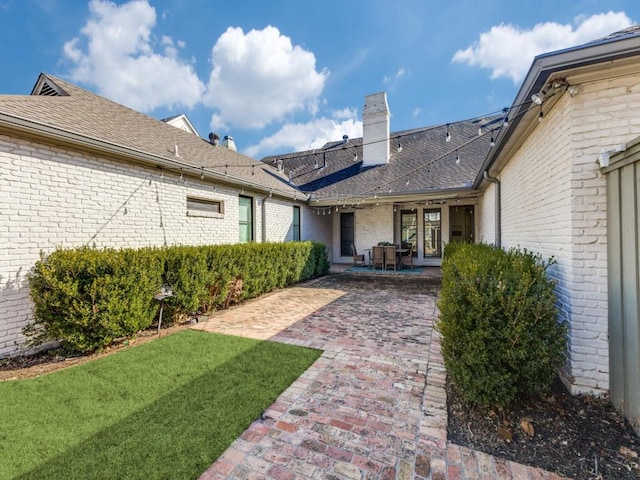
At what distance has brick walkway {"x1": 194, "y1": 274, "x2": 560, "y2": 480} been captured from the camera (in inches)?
75.6

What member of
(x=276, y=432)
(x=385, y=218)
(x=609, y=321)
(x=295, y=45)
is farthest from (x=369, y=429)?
(x=385, y=218)

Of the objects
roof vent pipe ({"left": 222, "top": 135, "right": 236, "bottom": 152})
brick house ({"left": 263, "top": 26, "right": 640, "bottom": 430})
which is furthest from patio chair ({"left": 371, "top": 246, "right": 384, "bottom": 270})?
roof vent pipe ({"left": 222, "top": 135, "right": 236, "bottom": 152})

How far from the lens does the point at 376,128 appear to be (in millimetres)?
13484

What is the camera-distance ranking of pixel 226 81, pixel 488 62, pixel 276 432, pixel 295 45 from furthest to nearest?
pixel 226 81
pixel 295 45
pixel 488 62
pixel 276 432

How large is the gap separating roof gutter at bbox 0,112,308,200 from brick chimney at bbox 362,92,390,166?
26.3 ft

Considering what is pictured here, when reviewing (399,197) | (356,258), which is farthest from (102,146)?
(356,258)

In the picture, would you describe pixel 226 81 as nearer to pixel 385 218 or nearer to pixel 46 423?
Answer: pixel 385 218

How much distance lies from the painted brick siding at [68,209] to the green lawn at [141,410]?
141 centimetres

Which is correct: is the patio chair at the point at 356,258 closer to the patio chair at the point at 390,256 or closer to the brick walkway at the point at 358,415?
the patio chair at the point at 390,256

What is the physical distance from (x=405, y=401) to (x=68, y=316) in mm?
4348

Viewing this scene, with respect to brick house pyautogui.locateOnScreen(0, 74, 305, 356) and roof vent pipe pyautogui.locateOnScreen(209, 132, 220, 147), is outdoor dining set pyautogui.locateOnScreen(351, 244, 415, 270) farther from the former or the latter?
roof vent pipe pyautogui.locateOnScreen(209, 132, 220, 147)

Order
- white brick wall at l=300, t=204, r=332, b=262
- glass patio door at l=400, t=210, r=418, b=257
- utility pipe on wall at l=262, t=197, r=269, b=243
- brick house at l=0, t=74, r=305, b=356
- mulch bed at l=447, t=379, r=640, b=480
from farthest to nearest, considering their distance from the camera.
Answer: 1. glass patio door at l=400, t=210, r=418, b=257
2. white brick wall at l=300, t=204, r=332, b=262
3. utility pipe on wall at l=262, t=197, r=269, b=243
4. brick house at l=0, t=74, r=305, b=356
5. mulch bed at l=447, t=379, r=640, b=480

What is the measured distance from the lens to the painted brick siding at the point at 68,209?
379cm

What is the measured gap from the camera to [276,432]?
7.54 ft
